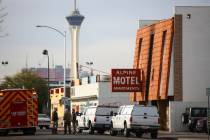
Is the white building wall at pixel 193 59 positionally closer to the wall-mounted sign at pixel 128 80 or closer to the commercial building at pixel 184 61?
the commercial building at pixel 184 61

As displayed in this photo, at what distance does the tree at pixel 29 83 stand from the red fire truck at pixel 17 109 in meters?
75.2

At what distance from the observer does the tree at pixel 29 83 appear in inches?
4764

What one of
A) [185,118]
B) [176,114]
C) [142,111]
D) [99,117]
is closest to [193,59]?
[176,114]

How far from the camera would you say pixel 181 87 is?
168ft

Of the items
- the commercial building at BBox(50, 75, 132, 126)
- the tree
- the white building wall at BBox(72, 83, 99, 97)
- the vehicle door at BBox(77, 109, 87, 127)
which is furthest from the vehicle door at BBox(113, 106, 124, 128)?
Result: the tree

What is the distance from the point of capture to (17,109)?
4441 centimetres

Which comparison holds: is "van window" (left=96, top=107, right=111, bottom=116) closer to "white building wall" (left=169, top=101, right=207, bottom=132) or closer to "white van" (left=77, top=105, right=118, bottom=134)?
"white van" (left=77, top=105, right=118, bottom=134)

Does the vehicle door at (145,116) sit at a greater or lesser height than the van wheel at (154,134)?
greater

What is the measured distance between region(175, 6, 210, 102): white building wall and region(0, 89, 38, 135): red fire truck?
41.2 feet

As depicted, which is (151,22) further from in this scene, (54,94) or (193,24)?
(54,94)

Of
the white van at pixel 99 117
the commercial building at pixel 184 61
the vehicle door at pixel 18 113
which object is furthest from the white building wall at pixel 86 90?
the vehicle door at pixel 18 113

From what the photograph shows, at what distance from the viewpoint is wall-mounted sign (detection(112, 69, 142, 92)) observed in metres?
57.3

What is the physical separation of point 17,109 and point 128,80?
15066 millimetres

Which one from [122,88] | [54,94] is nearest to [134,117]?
[122,88]
